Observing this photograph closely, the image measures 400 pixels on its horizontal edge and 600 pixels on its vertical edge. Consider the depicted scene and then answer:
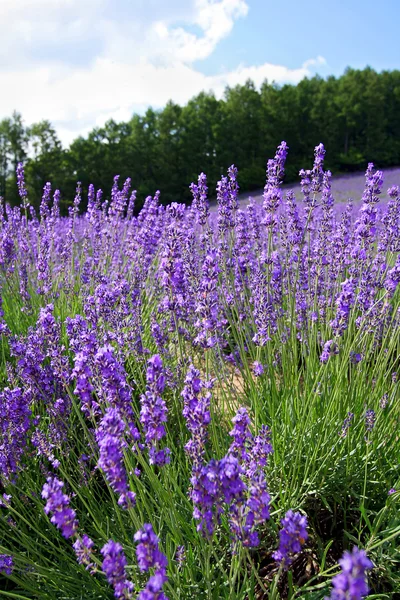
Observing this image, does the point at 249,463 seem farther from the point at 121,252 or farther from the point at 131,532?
the point at 121,252

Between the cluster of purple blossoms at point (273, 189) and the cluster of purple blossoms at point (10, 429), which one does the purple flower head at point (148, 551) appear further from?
the cluster of purple blossoms at point (273, 189)

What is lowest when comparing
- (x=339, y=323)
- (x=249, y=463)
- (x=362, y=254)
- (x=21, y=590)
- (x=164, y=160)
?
(x=21, y=590)

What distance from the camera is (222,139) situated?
24.7 m

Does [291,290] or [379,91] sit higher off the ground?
[379,91]

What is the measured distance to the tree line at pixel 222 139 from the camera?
20.6 m

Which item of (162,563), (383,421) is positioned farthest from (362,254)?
(162,563)

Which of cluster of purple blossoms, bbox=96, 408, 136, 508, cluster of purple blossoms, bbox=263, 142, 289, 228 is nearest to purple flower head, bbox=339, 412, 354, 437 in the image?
cluster of purple blossoms, bbox=263, 142, 289, 228

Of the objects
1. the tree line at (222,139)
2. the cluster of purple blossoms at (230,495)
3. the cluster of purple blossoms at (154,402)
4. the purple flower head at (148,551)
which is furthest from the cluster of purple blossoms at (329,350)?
the tree line at (222,139)

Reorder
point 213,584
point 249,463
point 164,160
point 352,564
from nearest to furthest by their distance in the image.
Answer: point 352,564
point 249,463
point 213,584
point 164,160

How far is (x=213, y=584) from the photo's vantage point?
174 centimetres

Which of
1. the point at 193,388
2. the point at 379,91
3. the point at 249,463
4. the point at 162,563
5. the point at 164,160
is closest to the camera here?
the point at 162,563

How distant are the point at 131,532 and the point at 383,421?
58.7 inches

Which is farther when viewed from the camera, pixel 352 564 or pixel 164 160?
pixel 164 160

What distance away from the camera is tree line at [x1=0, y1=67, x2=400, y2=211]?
20562 millimetres
